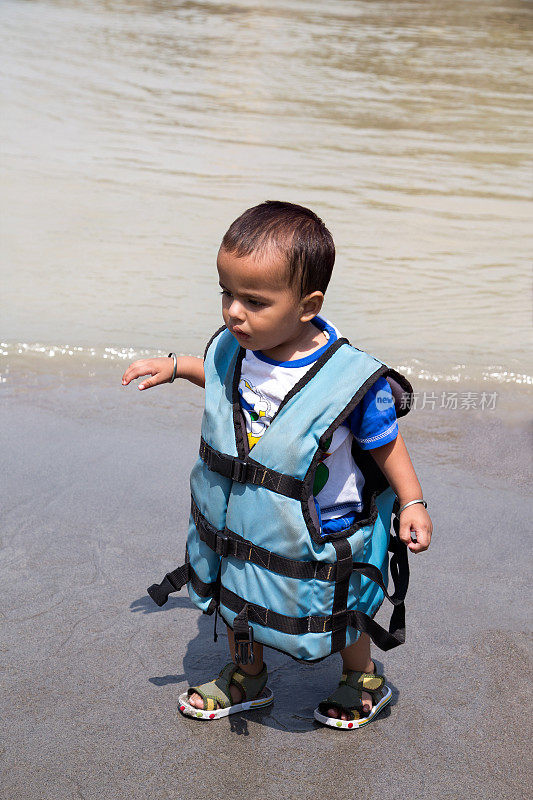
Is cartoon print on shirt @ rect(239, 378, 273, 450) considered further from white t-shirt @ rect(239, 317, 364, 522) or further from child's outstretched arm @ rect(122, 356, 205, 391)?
child's outstretched arm @ rect(122, 356, 205, 391)

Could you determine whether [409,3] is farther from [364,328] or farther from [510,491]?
[510,491]

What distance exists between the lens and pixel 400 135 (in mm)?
10406

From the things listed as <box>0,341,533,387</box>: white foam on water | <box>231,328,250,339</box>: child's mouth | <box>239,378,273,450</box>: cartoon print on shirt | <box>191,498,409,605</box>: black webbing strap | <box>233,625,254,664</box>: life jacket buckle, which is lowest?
<box>0,341,533,387</box>: white foam on water

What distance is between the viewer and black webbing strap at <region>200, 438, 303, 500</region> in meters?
2.08

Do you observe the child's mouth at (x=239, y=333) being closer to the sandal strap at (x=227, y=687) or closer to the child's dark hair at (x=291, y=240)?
the child's dark hair at (x=291, y=240)

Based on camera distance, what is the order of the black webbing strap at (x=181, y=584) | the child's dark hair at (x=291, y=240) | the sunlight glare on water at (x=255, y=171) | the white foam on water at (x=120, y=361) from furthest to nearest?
the sunlight glare on water at (x=255, y=171), the white foam on water at (x=120, y=361), the black webbing strap at (x=181, y=584), the child's dark hair at (x=291, y=240)

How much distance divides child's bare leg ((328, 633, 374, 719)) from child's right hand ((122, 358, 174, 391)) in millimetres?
840

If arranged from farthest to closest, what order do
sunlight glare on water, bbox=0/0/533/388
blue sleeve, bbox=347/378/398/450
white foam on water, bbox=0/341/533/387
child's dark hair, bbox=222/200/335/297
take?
sunlight glare on water, bbox=0/0/533/388
white foam on water, bbox=0/341/533/387
blue sleeve, bbox=347/378/398/450
child's dark hair, bbox=222/200/335/297

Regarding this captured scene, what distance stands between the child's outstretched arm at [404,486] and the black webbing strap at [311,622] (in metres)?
0.24

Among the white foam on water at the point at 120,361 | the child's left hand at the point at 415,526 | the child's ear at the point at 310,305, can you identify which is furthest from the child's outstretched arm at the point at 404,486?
the white foam on water at the point at 120,361

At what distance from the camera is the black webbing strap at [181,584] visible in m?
2.31

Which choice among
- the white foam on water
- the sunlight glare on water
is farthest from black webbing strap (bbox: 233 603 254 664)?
the sunlight glare on water

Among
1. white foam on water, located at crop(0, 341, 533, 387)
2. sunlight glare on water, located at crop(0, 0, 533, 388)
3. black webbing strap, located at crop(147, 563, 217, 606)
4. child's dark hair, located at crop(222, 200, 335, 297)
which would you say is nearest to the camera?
child's dark hair, located at crop(222, 200, 335, 297)

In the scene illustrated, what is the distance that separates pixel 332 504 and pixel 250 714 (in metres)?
0.65
